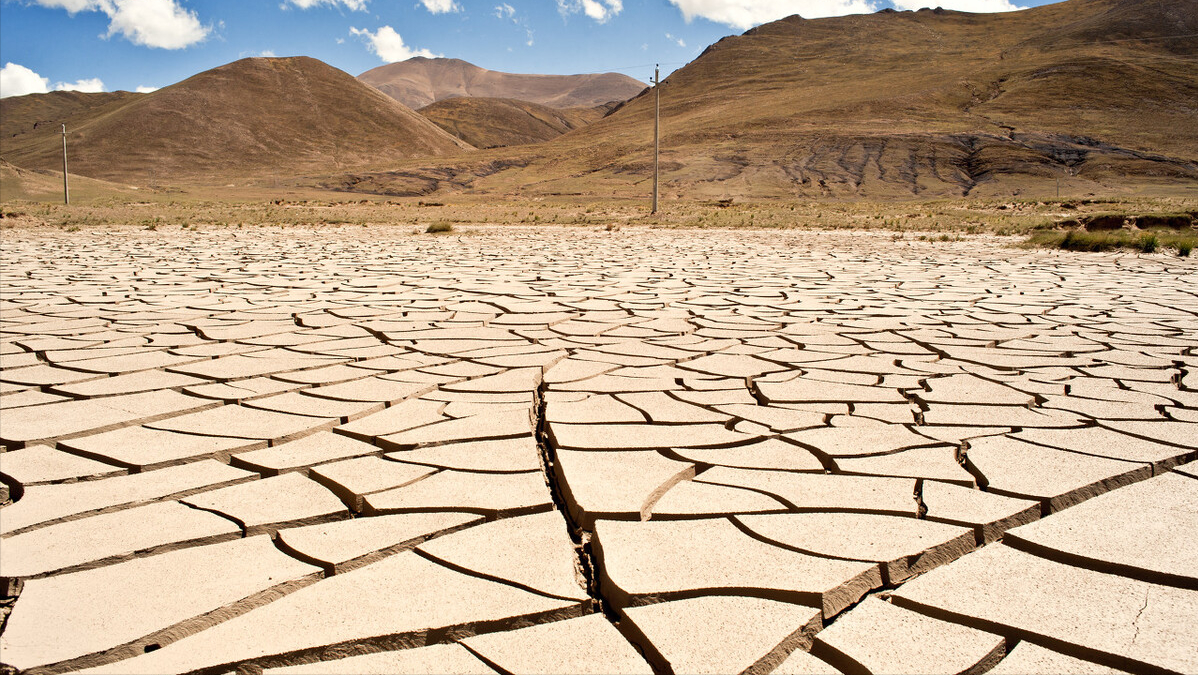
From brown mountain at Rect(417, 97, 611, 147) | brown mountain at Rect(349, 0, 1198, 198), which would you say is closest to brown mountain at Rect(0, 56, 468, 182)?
brown mountain at Rect(417, 97, 611, 147)

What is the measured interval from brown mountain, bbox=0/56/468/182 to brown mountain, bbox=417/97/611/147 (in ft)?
57.3

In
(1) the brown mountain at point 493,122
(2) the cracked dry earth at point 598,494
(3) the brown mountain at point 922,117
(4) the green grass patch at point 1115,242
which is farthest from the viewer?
(1) the brown mountain at point 493,122

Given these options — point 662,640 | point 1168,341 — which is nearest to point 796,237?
point 1168,341

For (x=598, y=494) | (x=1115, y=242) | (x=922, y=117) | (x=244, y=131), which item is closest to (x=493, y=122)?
(x=244, y=131)

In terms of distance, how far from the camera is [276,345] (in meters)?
4.39

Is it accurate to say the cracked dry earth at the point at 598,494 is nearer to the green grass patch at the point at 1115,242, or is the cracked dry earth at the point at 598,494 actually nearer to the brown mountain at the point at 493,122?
the green grass patch at the point at 1115,242

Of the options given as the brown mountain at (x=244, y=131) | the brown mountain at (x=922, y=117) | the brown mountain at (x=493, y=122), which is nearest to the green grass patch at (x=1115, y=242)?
the brown mountain at (x=922, y=117)

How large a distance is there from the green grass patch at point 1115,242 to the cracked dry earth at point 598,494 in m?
6.66

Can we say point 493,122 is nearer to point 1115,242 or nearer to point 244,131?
point 244,131

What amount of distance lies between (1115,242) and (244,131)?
7554 centimetres

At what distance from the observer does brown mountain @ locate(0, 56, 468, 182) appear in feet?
222

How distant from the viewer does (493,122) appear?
114375 millimetres

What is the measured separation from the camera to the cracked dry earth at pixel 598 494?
5.19 feet

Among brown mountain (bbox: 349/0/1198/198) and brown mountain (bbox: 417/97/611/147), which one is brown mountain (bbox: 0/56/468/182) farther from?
brown mountain (bbox: 349/0/1198/198)
